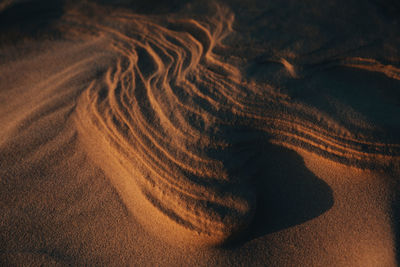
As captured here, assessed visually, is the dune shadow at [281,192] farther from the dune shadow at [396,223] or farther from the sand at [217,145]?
the dune shadow at [396,223]

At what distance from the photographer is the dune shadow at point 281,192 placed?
128cm

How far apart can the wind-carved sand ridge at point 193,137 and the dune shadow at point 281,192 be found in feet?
0.21

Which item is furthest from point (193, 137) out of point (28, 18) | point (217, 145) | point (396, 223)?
point (28, 18)

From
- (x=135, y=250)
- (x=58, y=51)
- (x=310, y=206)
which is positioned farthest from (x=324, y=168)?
(x=58, y=51)

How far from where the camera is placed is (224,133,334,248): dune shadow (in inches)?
50.5

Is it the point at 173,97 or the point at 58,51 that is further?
the point at 58,51

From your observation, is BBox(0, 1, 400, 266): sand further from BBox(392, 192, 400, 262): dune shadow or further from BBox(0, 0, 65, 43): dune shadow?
BBox(0, 0, 65, 43): dune shadow

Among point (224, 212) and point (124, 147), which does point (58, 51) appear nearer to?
point (124, 147)

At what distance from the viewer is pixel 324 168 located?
139 centimetres

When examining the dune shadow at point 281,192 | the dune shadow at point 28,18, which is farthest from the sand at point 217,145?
the dune shadow at point 28,18

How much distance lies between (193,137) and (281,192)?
53 cm

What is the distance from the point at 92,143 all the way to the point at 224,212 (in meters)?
0.88

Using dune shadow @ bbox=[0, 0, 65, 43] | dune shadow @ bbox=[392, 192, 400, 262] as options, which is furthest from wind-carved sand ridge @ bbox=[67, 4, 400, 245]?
dune shadow @ bbox=[0, 0, 65, 43]

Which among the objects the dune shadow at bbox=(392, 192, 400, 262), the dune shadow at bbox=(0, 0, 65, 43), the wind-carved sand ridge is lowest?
the dune shadow at bbox=(392, 192, 400, 262)
